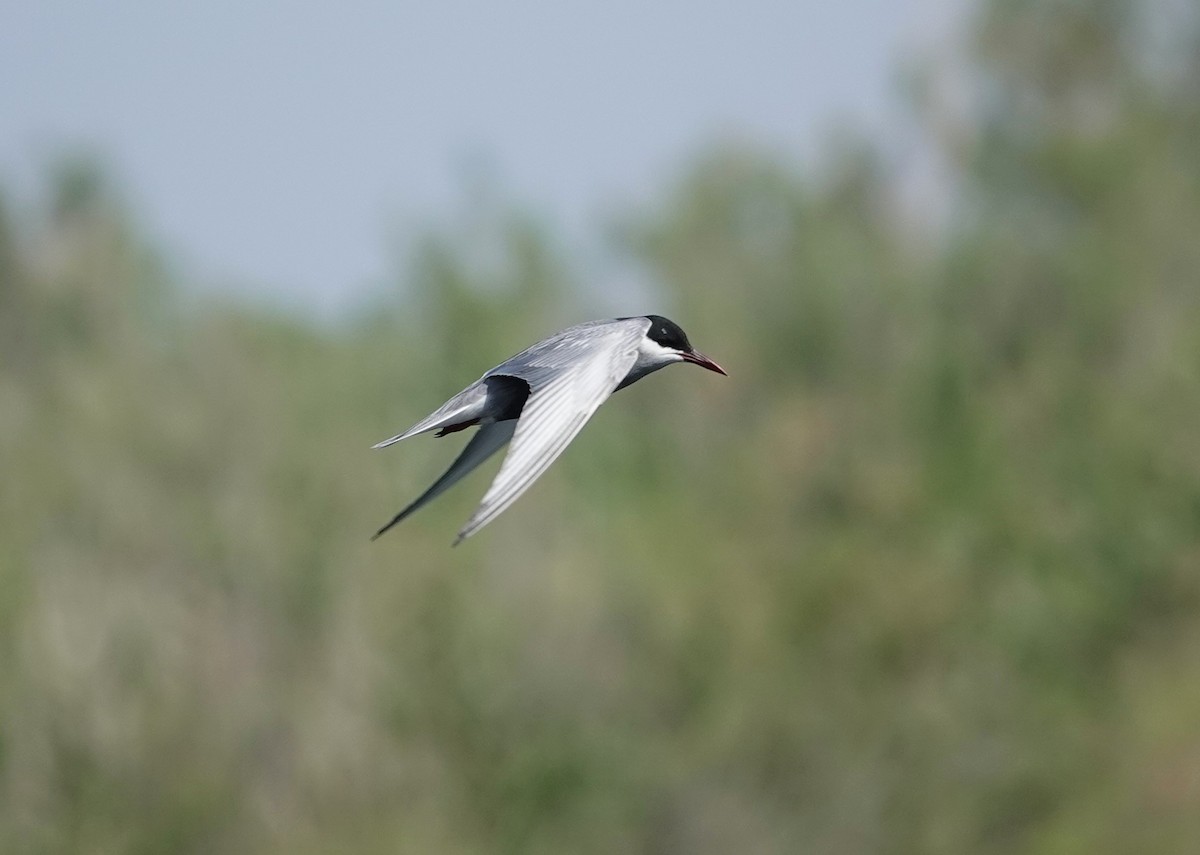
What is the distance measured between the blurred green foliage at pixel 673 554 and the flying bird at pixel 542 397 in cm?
1472

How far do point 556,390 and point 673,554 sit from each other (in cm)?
2391

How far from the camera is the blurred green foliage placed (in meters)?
23.3

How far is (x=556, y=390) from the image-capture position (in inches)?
265

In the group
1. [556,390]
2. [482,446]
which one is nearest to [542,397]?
[556,390]

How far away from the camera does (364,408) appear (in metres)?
37.5

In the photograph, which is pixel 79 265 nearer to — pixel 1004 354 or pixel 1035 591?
pixel 1004 354

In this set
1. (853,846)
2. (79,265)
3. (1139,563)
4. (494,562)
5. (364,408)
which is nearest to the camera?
(853,846)

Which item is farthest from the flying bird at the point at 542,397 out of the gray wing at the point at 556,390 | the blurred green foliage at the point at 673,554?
the blurred green foliage at the point at 673,554

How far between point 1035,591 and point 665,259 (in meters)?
15.3

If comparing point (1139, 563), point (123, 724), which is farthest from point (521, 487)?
point (1139, 563)

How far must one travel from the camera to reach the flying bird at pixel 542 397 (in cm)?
606

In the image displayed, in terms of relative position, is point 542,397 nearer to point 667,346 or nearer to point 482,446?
point 482,446

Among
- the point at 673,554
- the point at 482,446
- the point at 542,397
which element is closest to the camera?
the point at 542,397

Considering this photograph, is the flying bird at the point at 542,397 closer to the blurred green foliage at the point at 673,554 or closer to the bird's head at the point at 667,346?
the bird's head at the point at 667,346
